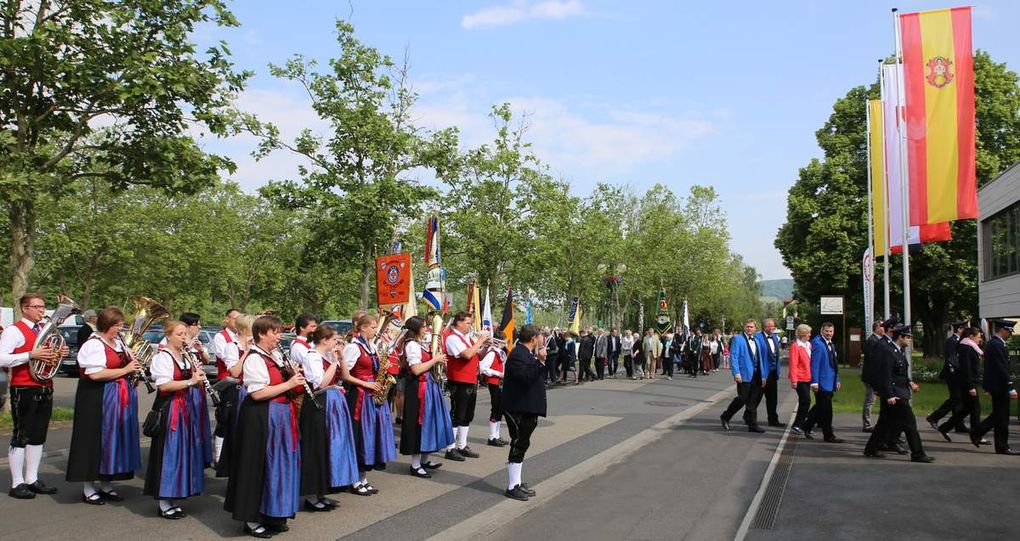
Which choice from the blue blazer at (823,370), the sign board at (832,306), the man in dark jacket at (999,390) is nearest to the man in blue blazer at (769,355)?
the blue blazer at (823,370)

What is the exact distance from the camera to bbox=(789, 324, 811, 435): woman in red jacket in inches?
490

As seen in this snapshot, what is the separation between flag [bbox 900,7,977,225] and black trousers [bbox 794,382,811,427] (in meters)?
5.94

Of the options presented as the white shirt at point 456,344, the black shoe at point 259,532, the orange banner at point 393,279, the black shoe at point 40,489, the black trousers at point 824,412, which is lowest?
the black shoe at point 259,532

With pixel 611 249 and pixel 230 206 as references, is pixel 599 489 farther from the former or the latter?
pixel 230 206

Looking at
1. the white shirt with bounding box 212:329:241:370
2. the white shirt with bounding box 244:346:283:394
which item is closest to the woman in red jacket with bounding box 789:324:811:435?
the white shirt with bounding box 212:329:241:370

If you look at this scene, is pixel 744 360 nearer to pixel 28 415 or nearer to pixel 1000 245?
pixel 28 415

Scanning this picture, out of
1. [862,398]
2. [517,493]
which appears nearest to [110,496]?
[517,493]

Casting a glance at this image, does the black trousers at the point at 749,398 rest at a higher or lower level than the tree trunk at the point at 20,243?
lower

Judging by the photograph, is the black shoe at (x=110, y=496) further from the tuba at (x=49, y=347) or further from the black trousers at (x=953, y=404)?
the black trousers at (x=953, y=404)

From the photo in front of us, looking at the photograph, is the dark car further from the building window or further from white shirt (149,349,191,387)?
the building window

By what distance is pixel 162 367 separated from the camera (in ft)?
22.7

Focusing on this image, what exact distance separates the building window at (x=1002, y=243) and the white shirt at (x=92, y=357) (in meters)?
24.9

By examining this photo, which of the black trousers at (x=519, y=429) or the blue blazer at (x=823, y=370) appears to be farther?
the blue blazer at (x=823, y=370)

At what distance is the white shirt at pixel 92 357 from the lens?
281 inches
